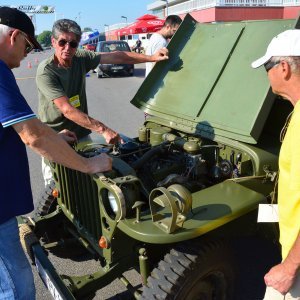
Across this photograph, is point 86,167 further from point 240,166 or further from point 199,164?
point 240,166

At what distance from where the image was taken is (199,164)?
3168mm

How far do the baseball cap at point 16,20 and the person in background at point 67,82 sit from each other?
122 centimetres

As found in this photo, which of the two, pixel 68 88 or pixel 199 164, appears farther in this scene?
pixel 68 88

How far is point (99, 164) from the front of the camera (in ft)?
8.70

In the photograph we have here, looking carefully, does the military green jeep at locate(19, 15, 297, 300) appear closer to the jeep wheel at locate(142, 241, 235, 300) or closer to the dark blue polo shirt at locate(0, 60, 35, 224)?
the jeep wheel at locate(142, 241, 235, 300)

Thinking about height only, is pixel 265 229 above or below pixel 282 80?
below

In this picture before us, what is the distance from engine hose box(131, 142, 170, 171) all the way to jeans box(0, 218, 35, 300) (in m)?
1.03

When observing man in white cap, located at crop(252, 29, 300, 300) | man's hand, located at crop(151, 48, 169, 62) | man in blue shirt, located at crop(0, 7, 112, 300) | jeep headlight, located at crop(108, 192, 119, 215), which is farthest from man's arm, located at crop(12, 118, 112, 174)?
man's hand, located at crop(151, 48, 169, 62)

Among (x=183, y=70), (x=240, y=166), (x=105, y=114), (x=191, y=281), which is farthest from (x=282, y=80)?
(x=105, y=114)

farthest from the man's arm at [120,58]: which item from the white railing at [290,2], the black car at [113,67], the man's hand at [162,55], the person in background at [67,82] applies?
the white railing at [290,2]

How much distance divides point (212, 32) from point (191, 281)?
2396 millimetres

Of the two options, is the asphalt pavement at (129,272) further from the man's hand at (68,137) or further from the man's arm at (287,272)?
the man's arm at (287,272)

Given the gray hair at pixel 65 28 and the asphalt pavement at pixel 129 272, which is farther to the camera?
the gray hair at pixel 65 28

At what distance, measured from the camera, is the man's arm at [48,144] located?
2.24 m
